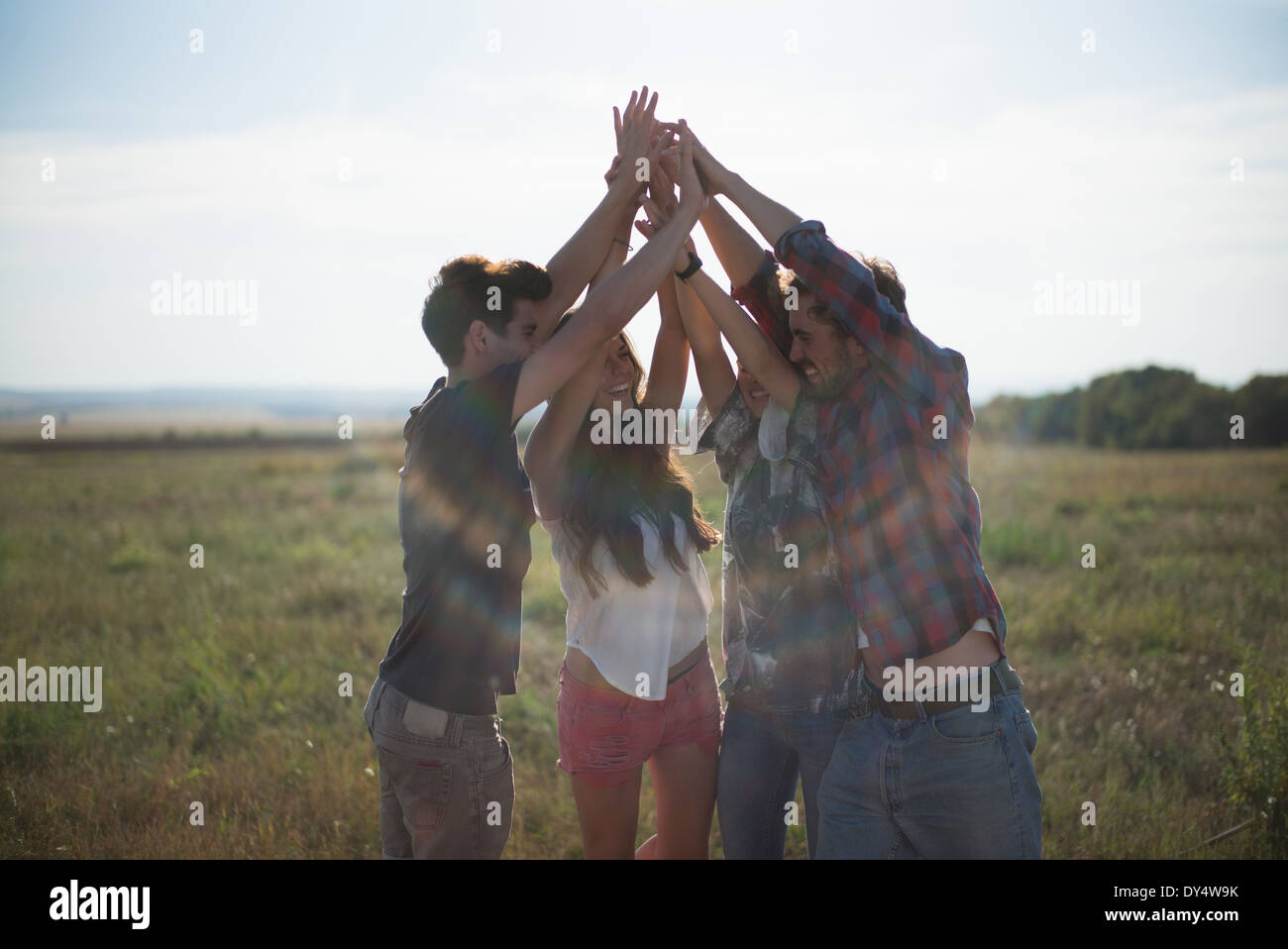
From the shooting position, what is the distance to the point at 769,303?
363 centimetres

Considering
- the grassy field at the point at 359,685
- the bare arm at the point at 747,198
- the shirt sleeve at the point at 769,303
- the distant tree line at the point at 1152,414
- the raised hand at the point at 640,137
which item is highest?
Result: the distant tree line at the point at 1152,414

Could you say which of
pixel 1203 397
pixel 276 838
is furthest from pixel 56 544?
pixel 1203 397

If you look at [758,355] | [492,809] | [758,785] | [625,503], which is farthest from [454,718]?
[758,355]

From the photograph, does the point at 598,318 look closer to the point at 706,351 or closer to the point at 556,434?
the point at 556,434

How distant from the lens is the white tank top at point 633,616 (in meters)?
3.50

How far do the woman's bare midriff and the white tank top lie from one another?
0.02 m

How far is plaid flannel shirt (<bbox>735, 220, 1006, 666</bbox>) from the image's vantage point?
9.14 feet

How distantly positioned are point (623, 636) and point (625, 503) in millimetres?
505

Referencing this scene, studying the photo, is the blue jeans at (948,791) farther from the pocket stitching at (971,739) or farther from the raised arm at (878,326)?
the raised arm at (878,326)

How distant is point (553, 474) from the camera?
3.56 meters

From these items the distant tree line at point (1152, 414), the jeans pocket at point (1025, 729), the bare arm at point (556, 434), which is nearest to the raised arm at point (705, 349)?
the bare arm at point (556, 434)

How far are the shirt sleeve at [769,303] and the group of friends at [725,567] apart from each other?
0.01 metres
